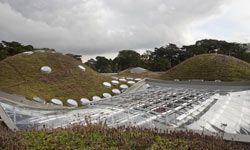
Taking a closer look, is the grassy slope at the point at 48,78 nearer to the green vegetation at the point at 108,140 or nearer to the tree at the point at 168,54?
the green vegetation at the point at 108,140

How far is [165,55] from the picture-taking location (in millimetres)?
74688

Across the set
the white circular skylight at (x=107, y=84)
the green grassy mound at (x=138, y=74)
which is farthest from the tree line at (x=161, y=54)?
the white circular skylight at (x=107, y=84)

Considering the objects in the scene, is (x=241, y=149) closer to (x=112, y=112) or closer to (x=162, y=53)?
(x=112, y=112)

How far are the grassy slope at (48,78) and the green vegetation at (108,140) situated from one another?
77.0 feet

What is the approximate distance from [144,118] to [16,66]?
88.0ft

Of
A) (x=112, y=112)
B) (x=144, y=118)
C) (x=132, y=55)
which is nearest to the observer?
(x=144, y=118)

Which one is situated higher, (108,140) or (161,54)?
(161,54)

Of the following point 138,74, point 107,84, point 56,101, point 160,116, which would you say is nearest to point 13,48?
point 138,74

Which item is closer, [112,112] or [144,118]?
[144,118]

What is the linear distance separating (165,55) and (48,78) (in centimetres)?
4462

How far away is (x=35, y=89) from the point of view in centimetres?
3097

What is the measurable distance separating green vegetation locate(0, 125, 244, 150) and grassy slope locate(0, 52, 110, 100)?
77.0 feet

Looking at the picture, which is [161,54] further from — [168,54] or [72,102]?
[72,102]

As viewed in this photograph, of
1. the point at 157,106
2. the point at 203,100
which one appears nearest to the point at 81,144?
the point at 157,106
